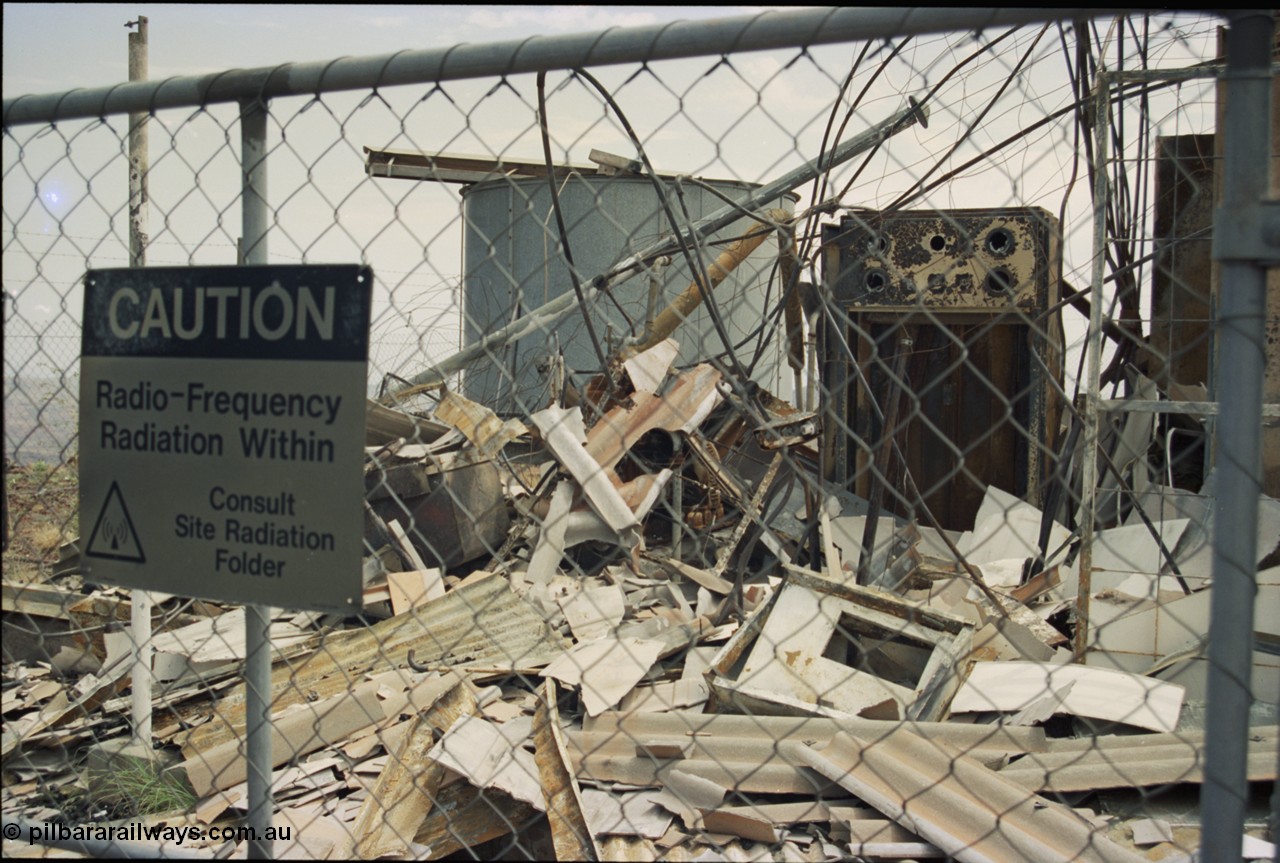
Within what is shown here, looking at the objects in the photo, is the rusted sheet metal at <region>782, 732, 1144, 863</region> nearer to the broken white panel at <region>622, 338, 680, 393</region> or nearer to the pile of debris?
the pile of debris

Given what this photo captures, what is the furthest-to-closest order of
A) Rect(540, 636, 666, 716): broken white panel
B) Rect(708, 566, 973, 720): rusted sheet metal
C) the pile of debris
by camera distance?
Rect(540, 636, 666, 716): broken white panel, Rect(708, 566, 973, 720): rusted sheet metal, the pile of debris

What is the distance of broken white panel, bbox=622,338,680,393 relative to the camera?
5.78 m

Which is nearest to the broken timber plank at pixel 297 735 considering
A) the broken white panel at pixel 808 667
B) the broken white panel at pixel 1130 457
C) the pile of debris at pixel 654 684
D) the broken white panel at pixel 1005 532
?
the pile of debris at pixel 654 684

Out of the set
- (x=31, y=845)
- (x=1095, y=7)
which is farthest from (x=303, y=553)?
(x=1095, y=7)

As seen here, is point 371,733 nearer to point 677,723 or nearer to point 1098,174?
point 677,723

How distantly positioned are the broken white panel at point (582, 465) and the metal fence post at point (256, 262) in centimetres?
360

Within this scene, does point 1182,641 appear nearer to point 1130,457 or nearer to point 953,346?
point 1130,457

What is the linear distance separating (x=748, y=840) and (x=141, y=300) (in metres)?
2.07

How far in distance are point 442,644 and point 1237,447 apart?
343 cm

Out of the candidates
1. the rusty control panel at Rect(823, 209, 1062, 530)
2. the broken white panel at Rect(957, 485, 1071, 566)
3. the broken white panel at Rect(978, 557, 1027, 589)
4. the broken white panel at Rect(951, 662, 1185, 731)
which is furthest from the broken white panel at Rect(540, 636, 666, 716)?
the broken white panel at Rect(957, 485, 1071, 566)

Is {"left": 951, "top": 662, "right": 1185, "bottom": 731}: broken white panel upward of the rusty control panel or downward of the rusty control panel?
downward

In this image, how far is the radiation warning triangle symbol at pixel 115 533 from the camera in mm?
1744

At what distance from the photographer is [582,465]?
552 centimetres

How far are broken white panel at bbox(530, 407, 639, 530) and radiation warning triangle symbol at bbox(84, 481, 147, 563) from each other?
11.7 feet
